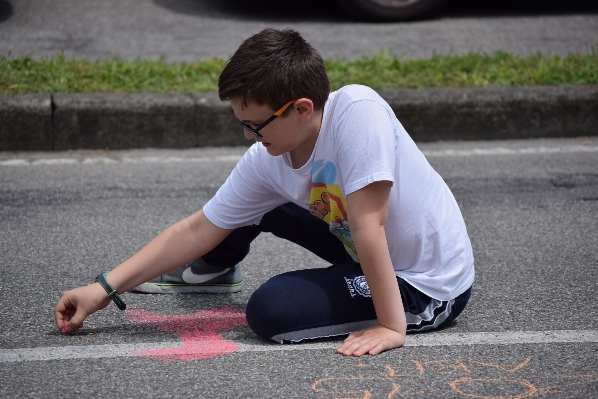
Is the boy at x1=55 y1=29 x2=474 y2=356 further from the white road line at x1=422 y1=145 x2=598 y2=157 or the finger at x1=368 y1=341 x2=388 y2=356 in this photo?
the white road line at x1=422 y1=145 x2=598 y2=157

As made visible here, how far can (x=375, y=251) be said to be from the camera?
7.26ft

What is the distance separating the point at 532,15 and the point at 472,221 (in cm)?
435

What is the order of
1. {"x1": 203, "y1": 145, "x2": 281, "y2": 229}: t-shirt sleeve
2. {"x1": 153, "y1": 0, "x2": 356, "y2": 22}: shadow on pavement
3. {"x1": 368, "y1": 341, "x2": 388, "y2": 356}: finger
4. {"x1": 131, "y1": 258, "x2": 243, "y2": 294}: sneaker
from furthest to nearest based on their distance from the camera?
{"x1": 153, "y1": 0, "x2": 356, "y2": 22}: shadow on pavement, {"x1": 131, "y1": 258, "x2": 243, "y2": 294}: sneaker, {"x1": 203, "y1": 145, "x2": 281, "y2": 229}: t-shirt sleeve, {"x1": 368, "y1": 341, "x2": 388, "y2": 356}: finger

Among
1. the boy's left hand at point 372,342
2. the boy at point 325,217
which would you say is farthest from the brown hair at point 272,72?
the boy's left hand at point 372,342

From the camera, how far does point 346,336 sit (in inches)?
98.1

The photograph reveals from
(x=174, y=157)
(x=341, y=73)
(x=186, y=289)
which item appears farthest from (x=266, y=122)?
(x=341, y=73)

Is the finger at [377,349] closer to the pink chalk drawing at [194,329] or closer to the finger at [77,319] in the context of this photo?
the pink chalk drawing at [194,329]

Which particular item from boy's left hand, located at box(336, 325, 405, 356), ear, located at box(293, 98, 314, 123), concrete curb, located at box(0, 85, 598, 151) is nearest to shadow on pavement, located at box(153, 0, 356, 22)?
concrete curb, located at box(0, 85, 598, 151)

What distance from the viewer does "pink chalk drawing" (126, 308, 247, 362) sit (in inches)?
94.2

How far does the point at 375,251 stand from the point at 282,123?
445 mm

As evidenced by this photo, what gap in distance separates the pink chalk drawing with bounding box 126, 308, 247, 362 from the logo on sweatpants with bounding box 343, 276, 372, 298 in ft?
1.30

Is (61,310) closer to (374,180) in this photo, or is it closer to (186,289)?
(186,289)

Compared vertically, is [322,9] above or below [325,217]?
above

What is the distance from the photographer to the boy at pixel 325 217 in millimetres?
2213
